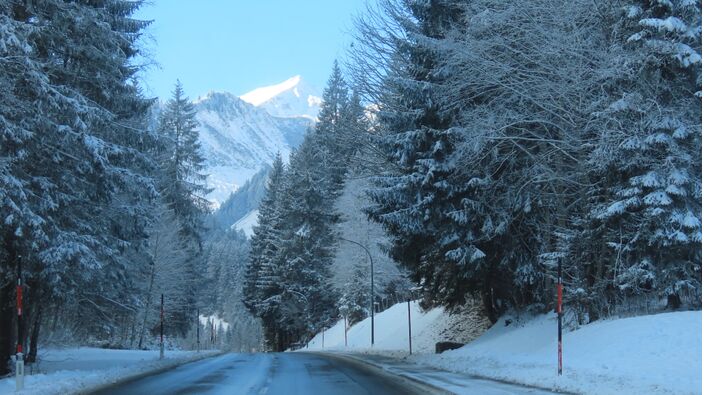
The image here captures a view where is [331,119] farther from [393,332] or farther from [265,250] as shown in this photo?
[393,332]

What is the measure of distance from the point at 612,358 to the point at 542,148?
7768 millimetres

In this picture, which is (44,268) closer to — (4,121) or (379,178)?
(4,121)

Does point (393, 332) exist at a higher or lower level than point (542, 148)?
lower

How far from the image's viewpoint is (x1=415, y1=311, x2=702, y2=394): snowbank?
1169 cm

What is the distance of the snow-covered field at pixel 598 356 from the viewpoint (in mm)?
11828

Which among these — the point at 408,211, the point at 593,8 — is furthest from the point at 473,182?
the point at 593,8

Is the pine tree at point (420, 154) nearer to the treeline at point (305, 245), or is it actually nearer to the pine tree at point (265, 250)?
the treeline at point (305, 245)

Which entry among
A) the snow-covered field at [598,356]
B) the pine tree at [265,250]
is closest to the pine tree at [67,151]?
the snow-covered field at [598,356]

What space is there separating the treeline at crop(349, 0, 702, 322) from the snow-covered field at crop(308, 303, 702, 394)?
1273mm

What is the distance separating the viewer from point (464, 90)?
66.8ft

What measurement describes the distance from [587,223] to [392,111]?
24.5ft

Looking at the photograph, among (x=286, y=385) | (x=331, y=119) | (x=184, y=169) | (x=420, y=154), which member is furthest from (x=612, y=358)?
(x=331, y=119)

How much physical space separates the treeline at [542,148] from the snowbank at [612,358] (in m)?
1.45

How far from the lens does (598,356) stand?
48.2 feet
